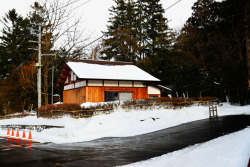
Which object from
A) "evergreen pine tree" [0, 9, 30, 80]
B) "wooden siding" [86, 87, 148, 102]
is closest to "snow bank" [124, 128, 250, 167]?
"wooden siding" [86, 87, 148, 102]

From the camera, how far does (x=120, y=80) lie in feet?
88.9

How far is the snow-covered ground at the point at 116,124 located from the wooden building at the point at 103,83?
24.5 feet

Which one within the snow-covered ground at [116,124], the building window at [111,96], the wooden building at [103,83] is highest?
the wooden building at [103,83]

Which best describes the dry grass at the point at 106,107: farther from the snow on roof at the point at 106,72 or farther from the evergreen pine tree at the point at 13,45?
the evergreen pine tree at the point at 13,45

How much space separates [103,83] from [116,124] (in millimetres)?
10869

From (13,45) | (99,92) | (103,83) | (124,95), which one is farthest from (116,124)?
(13,45)

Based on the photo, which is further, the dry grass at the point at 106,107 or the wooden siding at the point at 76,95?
the wooden siding at the point at 76,95

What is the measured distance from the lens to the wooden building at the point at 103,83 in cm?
2523

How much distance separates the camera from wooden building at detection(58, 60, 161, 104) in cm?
2523

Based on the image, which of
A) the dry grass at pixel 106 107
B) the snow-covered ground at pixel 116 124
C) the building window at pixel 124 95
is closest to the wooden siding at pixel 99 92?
the building window at pixel 124 95

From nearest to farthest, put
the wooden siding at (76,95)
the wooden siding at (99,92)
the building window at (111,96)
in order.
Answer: the wooden siding at (99,92)
the wooden siding at (76,95)
the building window at (111,96)

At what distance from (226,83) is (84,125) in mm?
18944

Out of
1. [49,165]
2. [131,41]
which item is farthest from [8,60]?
[49,165]

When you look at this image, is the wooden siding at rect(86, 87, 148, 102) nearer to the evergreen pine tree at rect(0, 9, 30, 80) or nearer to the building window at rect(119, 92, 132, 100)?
the building window at rect(119, 92, 132, 100)
